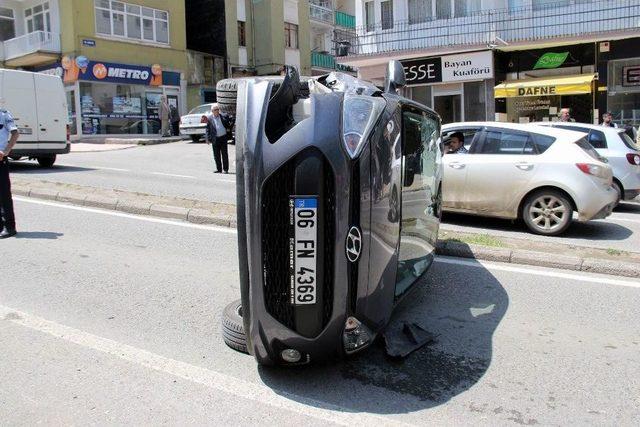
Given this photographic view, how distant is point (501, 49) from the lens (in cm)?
2145

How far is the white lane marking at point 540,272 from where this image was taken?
5.68 metres

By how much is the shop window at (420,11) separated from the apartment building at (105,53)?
14.2m

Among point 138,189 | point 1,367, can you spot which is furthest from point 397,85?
point 138,189

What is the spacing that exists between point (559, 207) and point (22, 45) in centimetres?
2898

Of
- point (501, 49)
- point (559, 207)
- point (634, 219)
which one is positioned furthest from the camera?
point (501, 49)

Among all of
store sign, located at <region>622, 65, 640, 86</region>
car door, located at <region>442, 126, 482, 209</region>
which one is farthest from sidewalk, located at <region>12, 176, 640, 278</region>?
store sign, located at <region>622, 65, 640, 86</region>

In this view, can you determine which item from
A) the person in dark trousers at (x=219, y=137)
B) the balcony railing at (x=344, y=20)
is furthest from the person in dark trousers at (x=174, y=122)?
the balcony railing at (x=344, y=20)

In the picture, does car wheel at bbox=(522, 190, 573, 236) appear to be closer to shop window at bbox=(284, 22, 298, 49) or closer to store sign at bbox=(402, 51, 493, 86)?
store sign at bbox=(402, 51, 493, 86)

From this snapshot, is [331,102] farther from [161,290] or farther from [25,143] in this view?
[25,143]

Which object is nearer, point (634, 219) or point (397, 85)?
point (397, 85)

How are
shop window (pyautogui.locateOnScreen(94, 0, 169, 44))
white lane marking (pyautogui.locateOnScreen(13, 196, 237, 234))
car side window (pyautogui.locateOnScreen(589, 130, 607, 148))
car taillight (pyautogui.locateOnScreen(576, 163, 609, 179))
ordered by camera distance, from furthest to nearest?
1. shop window (pyautogui.locateOnScreen(94, 0, 169, 44))
2. car side window (pyautogui.locateOnScreen(589, 130, 607, 148))
3. car taillight (pyautogui.locateOnScreen(576, 163, 609, 179))
4. white lane marking (pyautogui.locateOnScreen(13, 196, 237, 234))

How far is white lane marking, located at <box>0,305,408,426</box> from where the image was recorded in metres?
3.20

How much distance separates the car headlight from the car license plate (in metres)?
→ 0.38

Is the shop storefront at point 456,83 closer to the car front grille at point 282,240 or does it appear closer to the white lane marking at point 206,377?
the white lane marking at point 206,377
